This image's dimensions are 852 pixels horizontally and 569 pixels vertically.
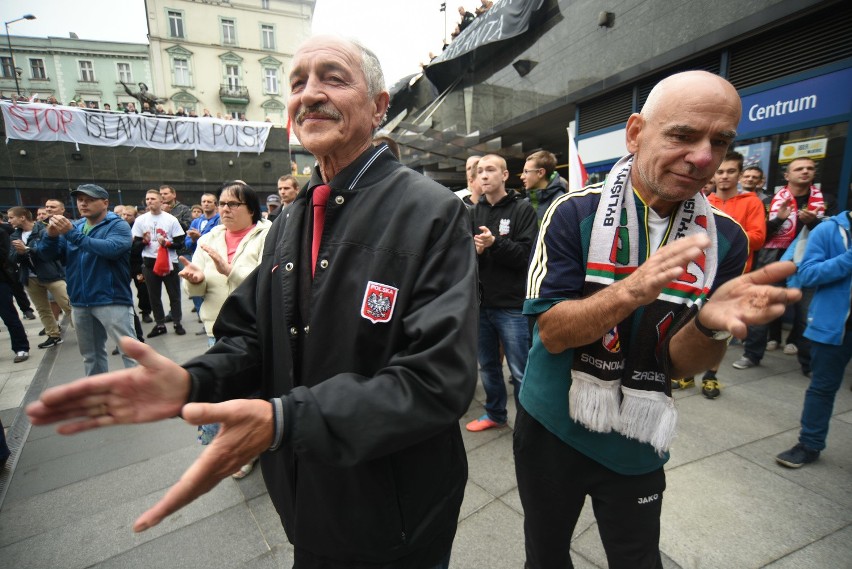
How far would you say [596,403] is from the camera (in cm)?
140

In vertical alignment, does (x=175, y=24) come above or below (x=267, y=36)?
below

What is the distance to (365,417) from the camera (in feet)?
2.89

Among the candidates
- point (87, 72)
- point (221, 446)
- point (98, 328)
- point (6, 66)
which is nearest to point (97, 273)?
point (98, 328)

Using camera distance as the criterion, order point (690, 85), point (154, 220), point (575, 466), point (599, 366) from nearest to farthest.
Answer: point (690, 85), point (599, 366), point (575, 466), point (154, 220)

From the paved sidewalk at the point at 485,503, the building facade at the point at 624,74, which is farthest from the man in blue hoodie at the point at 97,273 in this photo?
the building facade at the point at 624,74

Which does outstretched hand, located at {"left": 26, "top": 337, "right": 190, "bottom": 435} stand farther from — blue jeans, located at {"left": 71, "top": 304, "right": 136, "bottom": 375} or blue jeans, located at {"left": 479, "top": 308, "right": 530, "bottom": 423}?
blue jeans, located at {"left": 71, "top": 304, "right": 136, "bottom": 375}

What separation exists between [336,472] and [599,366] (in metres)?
0.92

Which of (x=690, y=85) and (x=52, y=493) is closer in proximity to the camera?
(x=690, y=85)

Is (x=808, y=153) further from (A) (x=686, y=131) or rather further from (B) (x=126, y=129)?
(B) (x=126, y=129)

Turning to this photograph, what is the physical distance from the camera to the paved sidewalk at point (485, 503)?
2.22m

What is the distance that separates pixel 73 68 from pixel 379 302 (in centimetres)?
5073

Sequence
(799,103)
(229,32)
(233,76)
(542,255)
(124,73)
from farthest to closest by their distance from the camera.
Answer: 1. (229,32)
2. (233,76)
3. (124,73)
4. (799,103)
5. (542,255)

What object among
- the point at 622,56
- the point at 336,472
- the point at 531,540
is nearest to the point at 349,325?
the point at 336,472

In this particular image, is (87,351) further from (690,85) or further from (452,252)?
(690,85)
